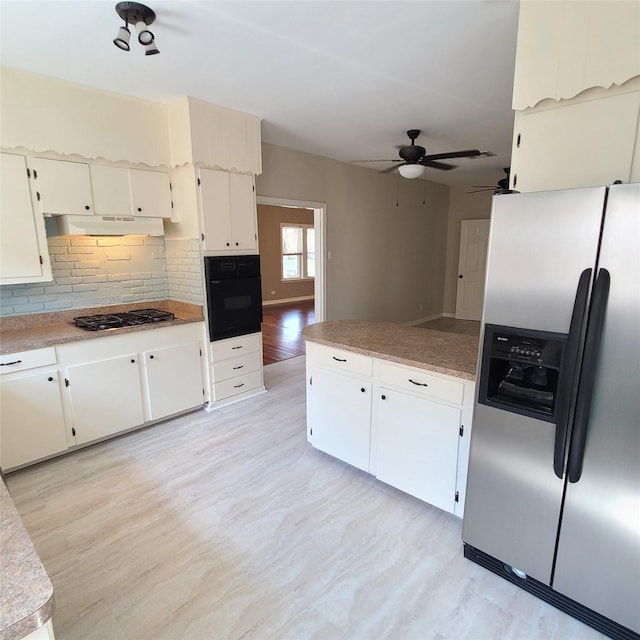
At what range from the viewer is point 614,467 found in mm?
1417

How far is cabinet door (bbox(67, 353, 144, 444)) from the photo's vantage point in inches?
111

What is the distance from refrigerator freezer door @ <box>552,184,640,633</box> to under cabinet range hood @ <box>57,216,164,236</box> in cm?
314

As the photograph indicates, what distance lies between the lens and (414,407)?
213 centimetres

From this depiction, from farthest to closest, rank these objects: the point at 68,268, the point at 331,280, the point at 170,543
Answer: the point at 331,280, the point at 68,268, the point at 170,543

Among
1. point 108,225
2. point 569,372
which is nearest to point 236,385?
point 108,225

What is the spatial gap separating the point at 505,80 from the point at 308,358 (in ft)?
7.97

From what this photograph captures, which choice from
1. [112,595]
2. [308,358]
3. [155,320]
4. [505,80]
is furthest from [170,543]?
[505,80]

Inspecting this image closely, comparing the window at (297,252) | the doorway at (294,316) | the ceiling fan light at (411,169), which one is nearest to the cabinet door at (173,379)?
the doorway at (294,316)

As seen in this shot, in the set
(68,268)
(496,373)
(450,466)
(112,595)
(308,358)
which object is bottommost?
(112,595)

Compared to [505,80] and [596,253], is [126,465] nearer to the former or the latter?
[596,253]

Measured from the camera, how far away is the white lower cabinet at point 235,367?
3.58 meters

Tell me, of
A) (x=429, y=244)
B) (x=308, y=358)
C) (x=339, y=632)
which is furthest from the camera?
(x=429, y=244)

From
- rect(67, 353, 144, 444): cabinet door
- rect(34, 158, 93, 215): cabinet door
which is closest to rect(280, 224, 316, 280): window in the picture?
rect(34, 158, 93, 215): cabinet door

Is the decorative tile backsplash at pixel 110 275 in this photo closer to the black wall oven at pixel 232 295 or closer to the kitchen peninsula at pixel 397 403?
the black wall oven at pixel 232 295
